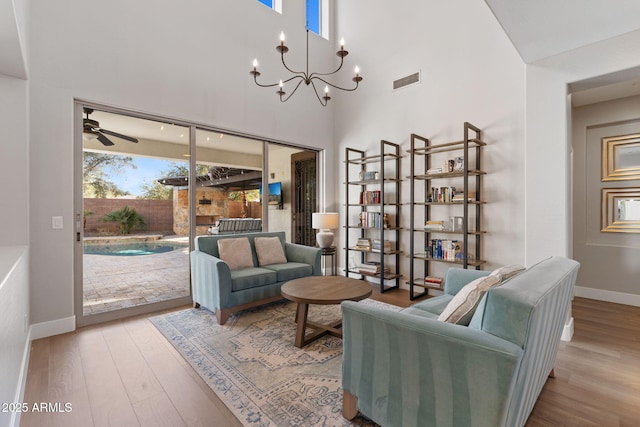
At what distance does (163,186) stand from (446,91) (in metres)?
4.00

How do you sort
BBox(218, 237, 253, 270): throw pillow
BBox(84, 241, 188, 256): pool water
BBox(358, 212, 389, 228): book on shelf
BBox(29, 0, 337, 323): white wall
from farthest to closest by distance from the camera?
BBox(358, 212, 389, 228): book on shelf < BBox(218, 237, 253, 270): throw pillow < BBox(84, 241, 188, 256): pool water < BBox(29, 0, 337, 323): white wall

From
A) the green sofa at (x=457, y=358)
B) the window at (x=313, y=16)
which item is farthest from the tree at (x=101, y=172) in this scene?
the window at (x=313, y=16)

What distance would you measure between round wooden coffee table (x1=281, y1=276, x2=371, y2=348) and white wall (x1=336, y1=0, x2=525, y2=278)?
2.02 m

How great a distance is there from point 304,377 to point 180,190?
2821 mm

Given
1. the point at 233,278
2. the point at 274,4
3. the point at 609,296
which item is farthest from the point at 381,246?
the point at 274,4

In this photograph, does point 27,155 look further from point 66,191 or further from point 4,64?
point 4,64

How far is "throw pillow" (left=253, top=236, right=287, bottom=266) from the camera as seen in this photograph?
3.88m

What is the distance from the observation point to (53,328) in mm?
2879

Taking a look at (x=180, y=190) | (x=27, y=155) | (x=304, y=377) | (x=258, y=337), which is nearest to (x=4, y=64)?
(x=27, y=155)

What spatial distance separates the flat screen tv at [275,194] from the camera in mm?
4867

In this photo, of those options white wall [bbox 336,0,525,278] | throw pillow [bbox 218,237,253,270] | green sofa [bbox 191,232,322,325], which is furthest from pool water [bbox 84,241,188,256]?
white wall [bbox 336,0,525,278]

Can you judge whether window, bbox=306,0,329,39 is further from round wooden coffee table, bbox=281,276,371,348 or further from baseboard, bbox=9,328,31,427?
baseboard, bbox=9,328,31,427

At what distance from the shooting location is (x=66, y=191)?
2.99 meters

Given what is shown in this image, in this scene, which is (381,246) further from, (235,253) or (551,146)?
(551,146)
